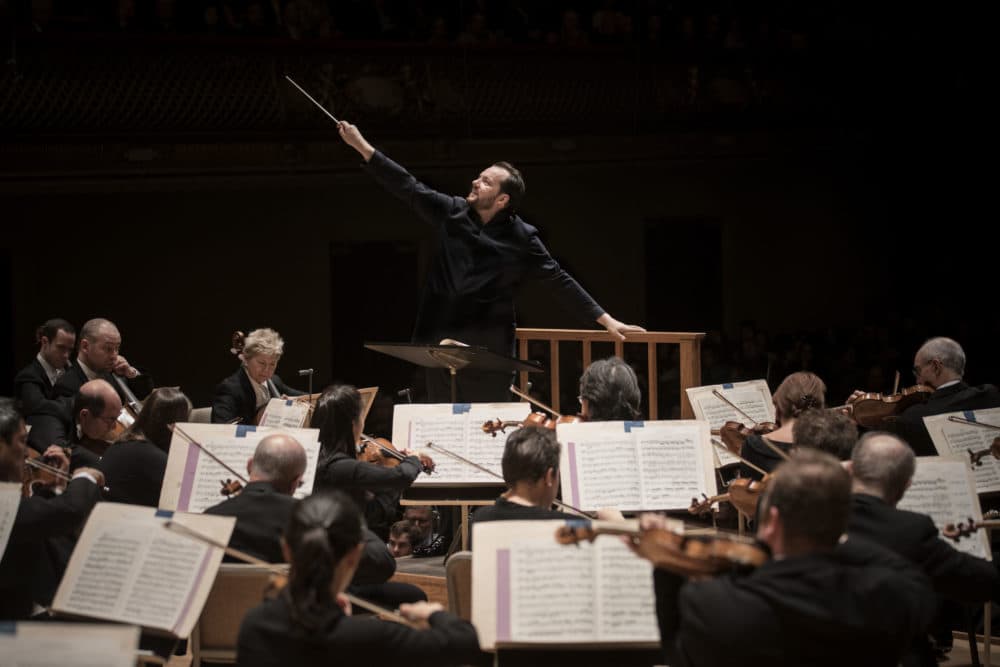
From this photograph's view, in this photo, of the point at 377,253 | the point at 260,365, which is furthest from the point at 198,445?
the point at 377,253

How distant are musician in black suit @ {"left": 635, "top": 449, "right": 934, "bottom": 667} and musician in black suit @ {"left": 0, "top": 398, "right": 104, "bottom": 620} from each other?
1.91 meters

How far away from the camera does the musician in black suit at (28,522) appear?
11.2 feet

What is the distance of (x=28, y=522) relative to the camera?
11.1 ft

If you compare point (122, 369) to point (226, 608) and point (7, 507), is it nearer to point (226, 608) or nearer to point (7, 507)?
point (7, 507)

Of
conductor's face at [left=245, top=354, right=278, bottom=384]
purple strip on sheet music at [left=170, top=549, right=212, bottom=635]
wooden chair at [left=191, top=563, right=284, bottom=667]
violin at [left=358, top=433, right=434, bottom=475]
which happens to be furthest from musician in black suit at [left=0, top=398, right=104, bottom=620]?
conductor's face at [left=245, top=354, right=278, bottom=384]

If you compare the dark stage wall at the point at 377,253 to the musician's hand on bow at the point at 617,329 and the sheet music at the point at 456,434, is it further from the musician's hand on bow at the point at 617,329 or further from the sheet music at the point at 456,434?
the sheet music at the point at 456,434

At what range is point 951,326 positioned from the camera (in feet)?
31.0

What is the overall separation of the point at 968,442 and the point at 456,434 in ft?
6.88

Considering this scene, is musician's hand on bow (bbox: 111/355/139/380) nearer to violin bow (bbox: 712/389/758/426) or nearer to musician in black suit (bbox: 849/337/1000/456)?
violin bow (bbox: 712/389/758/426)

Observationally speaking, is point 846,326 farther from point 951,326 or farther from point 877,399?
point 877,399

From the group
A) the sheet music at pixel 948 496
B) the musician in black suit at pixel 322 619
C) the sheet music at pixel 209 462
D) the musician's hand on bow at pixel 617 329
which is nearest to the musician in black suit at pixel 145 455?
the sheet music at pixel 209 462

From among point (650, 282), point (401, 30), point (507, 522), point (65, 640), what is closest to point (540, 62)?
point (401, 30)

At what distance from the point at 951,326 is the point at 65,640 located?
339 inches

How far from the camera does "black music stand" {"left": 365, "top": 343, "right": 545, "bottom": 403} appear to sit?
4887mm
